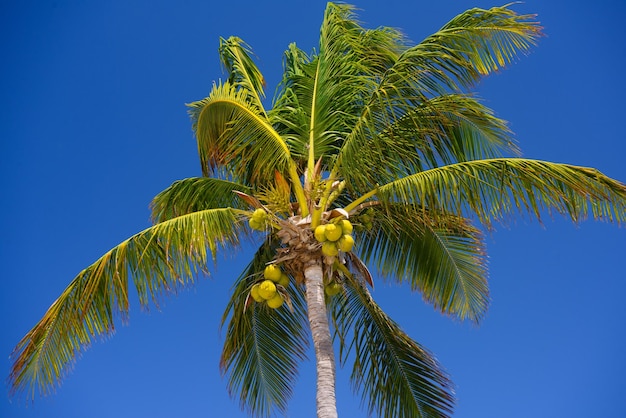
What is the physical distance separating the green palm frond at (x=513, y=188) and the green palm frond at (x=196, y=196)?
7.46 ft

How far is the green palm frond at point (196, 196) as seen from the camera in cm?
1009

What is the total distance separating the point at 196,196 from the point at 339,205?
1946mm

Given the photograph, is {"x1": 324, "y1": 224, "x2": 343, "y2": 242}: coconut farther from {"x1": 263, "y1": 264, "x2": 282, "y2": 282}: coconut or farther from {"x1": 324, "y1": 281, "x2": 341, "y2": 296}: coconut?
{"x1": 324, "y1": 281, "x2": 341, "y2": 296}: coconut

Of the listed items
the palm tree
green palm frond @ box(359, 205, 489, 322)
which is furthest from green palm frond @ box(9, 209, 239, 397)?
green palm frond @ box(359, 205, 489, 322)

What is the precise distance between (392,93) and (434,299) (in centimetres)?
302

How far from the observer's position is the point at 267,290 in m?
8.69

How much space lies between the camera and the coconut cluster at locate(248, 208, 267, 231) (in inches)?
342

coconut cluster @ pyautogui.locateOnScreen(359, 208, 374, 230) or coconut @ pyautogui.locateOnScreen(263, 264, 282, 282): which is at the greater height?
coconut cluster @ pyautogui.locateOnScreen(359, 208, 374, 230)

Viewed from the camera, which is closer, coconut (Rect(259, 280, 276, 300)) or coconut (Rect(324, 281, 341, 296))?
coconut (Rect(259, 280, 276, 300))

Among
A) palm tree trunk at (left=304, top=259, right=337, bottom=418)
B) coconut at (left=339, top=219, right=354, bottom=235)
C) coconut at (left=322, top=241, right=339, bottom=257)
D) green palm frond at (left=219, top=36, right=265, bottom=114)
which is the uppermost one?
green palm frond at (left=219, top=36, right=265, bottom=114)

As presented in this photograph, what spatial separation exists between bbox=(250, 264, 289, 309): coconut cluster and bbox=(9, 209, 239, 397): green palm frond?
2.05 ft

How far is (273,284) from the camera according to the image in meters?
8.77

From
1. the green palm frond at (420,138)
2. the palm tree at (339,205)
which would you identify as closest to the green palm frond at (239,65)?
the palm tree at (339,205)

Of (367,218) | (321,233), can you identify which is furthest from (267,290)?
(367,218)
